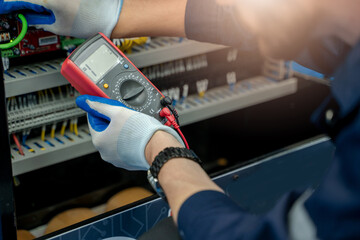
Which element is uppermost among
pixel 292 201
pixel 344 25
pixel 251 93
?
pixel 344 25

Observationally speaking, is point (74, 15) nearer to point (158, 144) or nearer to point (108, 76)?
point (108, 76)

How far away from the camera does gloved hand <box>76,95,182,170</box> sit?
119 centimetres

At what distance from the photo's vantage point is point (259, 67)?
2.16 metres

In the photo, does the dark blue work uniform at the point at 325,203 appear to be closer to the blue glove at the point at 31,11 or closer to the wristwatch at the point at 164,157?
the wristwatch at the point at 164,157

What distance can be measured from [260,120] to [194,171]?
131 cm

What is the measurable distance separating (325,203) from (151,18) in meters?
0.90

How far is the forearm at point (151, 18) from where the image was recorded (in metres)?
1.44

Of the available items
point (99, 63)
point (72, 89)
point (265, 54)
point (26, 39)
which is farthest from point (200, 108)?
point (265, 54)

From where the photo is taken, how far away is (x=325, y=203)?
2.47 ft

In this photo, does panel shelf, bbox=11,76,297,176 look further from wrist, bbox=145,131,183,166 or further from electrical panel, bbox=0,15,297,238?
wrist, bbox=145,131,183,166

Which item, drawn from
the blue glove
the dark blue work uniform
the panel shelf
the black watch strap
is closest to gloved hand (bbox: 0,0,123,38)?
the blue glove

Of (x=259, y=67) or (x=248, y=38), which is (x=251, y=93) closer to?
(x=259, y=67)

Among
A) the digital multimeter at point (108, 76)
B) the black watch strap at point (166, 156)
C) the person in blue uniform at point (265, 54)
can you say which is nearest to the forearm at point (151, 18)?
the person in blue uniform at point (265, 54)

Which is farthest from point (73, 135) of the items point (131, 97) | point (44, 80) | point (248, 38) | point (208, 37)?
point (248, 38)
